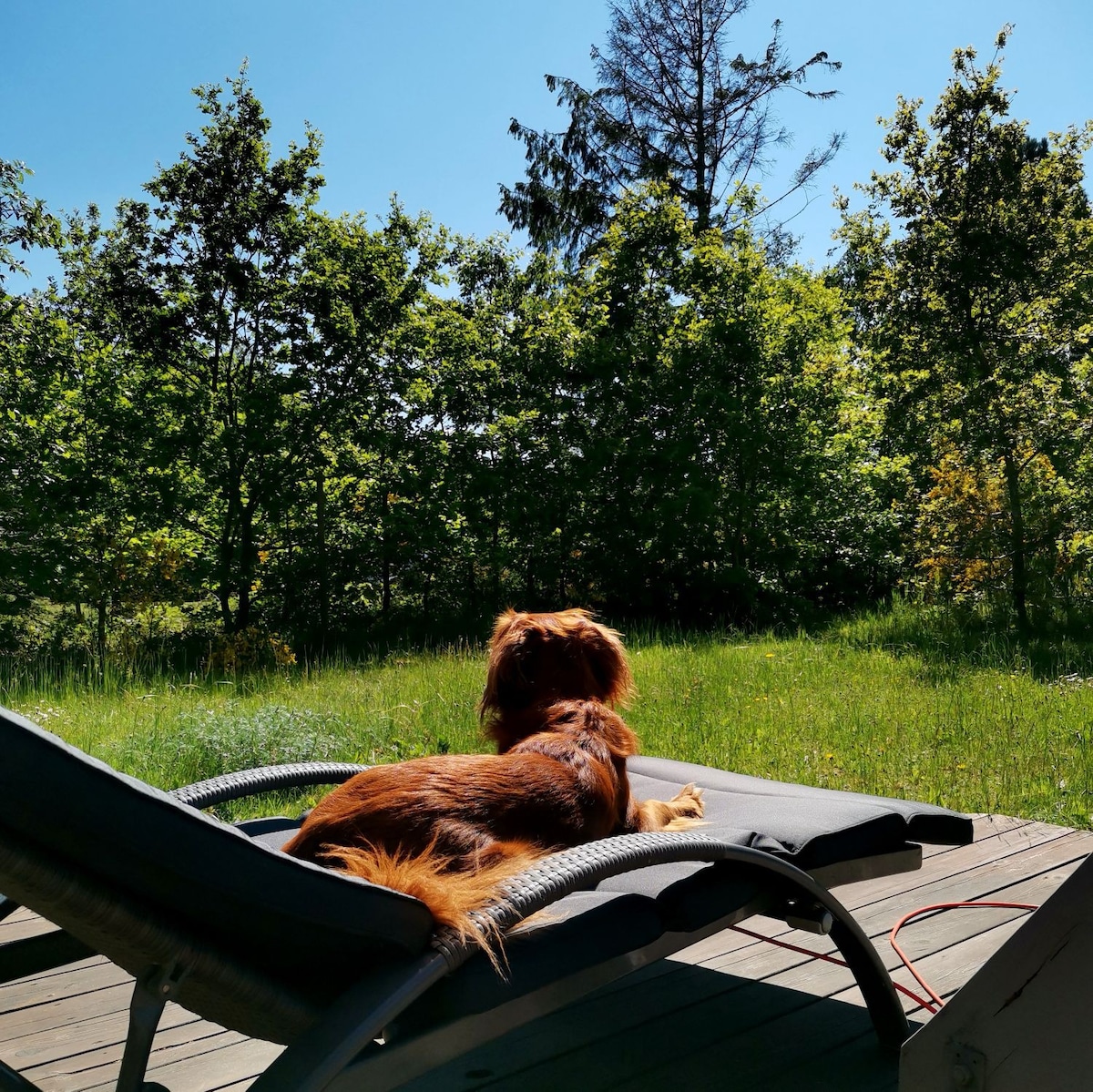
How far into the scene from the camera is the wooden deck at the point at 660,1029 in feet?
7.09

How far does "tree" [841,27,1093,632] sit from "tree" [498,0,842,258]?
813 centimetres

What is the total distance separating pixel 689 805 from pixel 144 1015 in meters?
1.64

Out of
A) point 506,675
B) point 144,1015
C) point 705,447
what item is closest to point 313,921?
point 144,1015

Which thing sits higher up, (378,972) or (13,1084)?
(378,972)

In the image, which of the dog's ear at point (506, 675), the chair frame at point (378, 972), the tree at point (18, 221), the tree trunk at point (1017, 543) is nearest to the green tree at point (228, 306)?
the tree at point (18, 221)

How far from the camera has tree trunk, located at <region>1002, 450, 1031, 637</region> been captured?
877 centimetres

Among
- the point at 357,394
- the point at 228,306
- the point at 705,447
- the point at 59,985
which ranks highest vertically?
the point at 228,306

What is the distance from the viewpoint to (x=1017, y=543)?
888 centimetres

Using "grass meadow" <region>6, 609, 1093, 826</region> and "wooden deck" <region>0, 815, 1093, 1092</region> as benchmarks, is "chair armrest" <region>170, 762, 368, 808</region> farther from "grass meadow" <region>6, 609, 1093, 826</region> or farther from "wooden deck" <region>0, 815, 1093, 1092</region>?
"grass meadow" <region>6, 609, 1093, 826</region>

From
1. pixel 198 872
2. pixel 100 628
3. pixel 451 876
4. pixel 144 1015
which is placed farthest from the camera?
pixel 100 628

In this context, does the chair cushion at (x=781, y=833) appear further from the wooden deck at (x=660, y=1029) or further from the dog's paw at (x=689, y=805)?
the wooden deck at (x=660, y=1029)

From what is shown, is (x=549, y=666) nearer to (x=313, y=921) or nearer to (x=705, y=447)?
(x=313, y=921)

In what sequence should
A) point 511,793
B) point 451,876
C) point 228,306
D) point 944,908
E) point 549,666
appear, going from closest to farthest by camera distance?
1. point 451,876
2. point 511,793
3. point 549,666
4. point 944,908
5. point 228,306

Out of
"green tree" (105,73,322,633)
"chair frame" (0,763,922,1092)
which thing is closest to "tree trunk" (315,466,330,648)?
"green tree" (105,73,322,633)
